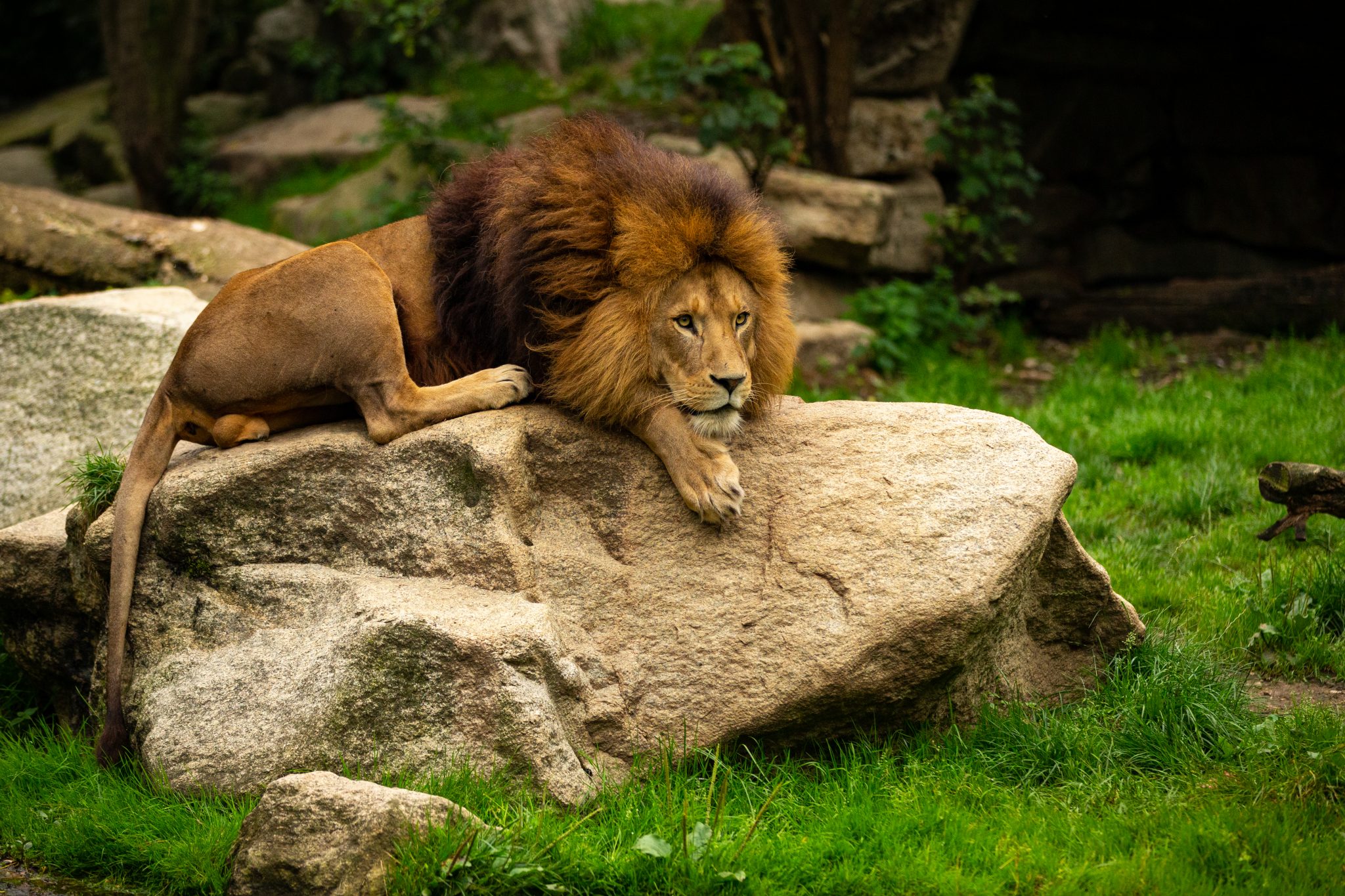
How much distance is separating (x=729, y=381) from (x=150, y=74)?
31.4ft

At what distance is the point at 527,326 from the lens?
4.23 metres

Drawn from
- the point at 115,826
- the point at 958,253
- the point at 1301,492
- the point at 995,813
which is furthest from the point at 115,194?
the point at 995,813

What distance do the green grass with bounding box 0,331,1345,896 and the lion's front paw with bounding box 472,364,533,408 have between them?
132 cm

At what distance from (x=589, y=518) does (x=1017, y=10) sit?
7466mm

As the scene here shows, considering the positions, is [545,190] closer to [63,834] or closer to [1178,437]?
[63,834]

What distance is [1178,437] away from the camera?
21.7 ft

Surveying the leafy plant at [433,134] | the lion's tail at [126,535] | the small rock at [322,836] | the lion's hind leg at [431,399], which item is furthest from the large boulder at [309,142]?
the small rock at [322,836]

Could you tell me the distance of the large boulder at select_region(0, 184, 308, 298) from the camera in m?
7.75

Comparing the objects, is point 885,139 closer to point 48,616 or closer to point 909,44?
point 909,44

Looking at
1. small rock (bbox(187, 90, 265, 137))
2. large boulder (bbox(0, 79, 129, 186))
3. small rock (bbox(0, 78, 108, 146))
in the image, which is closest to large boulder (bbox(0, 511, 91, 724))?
large boulder (bbox(0, 79, 129, 186))

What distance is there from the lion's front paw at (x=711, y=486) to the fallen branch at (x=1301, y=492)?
2.46 m

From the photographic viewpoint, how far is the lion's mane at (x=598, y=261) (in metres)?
4.04

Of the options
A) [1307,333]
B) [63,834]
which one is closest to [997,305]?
[1307,333]

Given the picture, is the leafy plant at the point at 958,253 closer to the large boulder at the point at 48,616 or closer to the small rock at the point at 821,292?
the small rock at the point at 821,292
